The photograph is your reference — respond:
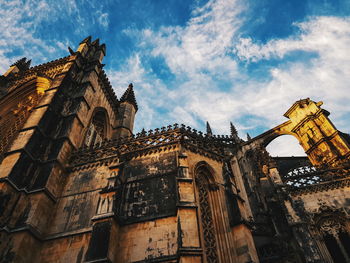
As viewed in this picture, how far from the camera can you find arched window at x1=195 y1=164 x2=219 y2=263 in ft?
28.3

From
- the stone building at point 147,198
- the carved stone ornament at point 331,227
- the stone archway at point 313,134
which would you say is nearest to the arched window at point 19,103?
the stone building at point 147,198

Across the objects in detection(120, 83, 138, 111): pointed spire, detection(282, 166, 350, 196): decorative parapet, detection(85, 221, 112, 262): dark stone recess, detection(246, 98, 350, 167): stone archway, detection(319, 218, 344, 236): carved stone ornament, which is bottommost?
detection(85, 221, 112, 262): dark stone recess

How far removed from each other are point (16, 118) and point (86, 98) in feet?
16.4

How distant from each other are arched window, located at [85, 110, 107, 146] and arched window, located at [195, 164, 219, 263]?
25.3 feet

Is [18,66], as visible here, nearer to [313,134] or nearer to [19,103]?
[19,103]

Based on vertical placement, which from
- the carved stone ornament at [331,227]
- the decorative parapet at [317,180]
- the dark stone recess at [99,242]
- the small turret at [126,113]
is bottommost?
the dark stone recess at [99,242]

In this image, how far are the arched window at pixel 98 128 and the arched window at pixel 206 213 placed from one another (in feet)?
25.3

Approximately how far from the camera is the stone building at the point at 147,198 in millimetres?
8430

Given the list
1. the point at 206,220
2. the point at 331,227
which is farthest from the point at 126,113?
the point at 331,227

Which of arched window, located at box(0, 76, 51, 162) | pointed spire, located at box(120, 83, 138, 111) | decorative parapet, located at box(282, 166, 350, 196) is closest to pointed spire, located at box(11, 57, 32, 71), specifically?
arched window, located at box(0, 76, 51, 162)

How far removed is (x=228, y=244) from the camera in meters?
8.89

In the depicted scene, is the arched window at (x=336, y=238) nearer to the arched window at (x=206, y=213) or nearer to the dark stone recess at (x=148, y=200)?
the arched window at (x=206, y=213)

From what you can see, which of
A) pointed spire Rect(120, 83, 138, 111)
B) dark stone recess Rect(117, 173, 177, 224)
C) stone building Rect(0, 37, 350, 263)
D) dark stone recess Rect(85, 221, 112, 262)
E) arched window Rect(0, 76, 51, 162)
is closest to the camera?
dark stone recess Rect(85, 221, 112, 262)

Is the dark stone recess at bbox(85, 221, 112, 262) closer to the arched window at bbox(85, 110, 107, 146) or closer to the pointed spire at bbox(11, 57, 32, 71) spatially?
the arched window at bbox(85, 110, 107, 146)
